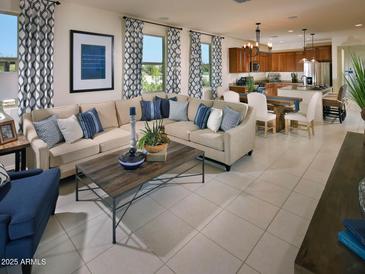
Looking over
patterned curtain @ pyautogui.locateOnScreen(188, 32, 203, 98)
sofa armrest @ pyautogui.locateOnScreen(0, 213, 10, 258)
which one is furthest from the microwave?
sofa armrest @ pyautogui.locateOnScreen(0, 213, 10, 258)

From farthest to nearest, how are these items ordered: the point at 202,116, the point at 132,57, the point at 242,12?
1. the point at 132,57
2. the point at 242,12
3. the point at 202,116

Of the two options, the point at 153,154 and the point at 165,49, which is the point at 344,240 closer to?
the point at 153,154

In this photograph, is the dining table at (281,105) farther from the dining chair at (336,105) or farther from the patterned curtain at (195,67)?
the patterned curtain at (195,67)

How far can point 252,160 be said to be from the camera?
3.91 m

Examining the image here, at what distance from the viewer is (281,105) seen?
220 inches

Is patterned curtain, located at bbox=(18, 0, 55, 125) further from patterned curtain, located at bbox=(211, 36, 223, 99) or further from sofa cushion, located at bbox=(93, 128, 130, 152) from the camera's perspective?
patterned curtain, located at bbox=(211, 36, 223, 99)

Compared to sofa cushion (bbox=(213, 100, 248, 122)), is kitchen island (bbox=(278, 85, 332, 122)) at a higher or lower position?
higher

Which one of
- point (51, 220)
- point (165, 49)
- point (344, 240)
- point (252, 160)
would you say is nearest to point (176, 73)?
point (165, 49)

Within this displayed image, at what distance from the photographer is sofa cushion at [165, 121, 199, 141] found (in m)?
4.01

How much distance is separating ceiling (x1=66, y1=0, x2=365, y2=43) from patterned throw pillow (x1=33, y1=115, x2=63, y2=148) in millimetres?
2118

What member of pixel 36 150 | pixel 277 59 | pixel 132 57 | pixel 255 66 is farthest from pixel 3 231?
pixel 277 59

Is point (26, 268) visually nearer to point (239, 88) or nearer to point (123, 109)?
point (123, 109)

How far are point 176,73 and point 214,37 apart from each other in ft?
6.92

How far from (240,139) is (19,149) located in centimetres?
301
